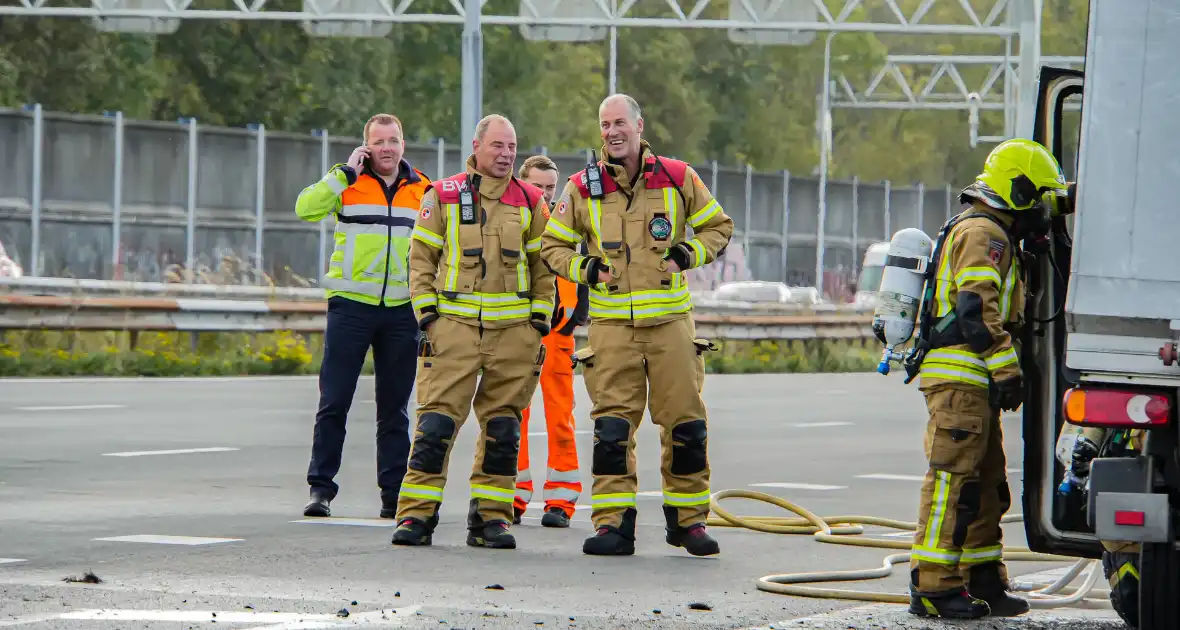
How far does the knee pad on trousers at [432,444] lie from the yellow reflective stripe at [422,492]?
9 cm

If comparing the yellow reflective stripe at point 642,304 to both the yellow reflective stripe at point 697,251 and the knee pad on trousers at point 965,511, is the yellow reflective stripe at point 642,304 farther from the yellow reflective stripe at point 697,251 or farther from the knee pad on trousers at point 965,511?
the knee pad on trousers at point 965,511

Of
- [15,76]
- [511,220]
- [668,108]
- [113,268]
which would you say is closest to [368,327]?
[511,220]

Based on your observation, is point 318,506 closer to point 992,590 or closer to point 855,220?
point 992,590

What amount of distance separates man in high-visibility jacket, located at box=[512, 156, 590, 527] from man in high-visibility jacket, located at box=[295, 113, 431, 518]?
2.06 feet

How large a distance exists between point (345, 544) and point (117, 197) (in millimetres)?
23116

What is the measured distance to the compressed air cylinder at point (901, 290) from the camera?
7781 mm

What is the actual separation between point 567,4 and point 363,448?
20.5m

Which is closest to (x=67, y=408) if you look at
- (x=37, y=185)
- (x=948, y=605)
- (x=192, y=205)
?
(x=948, y=605)

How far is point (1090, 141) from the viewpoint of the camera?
21.4 feet

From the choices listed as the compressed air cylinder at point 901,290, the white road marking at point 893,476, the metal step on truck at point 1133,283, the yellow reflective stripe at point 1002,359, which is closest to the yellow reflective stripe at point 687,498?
the compressed air cylinder at point 901,290

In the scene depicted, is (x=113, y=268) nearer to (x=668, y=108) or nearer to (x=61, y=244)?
(x=61, y=244)

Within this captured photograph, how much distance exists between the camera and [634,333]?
9.56m

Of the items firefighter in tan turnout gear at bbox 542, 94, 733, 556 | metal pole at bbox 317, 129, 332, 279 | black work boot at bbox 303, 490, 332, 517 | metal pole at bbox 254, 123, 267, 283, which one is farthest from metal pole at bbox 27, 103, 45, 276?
firefighter in tan turnout gear at bbox 542, 94, 733, 556

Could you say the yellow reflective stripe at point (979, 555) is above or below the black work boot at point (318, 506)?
above
